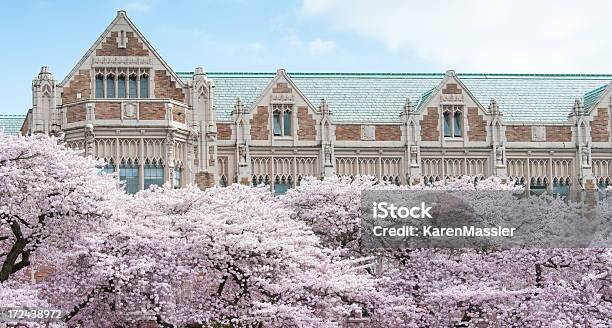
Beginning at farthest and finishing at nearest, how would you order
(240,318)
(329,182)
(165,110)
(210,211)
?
1. (165,110)
2. (329,182)
3. (210,211)
4. (240,318)

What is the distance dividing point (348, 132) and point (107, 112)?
10022 millimetres

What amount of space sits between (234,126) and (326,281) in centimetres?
1544

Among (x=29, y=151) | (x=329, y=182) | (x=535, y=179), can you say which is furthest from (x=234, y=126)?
(x=29, y=151)

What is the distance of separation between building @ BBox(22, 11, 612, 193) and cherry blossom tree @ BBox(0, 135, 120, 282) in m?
9.70

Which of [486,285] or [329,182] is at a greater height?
[329,182]

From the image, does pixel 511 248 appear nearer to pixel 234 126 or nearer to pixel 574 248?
pixel 574 248

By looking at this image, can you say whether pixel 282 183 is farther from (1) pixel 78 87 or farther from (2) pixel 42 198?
(2) pixel 42 198

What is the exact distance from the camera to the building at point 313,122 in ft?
128

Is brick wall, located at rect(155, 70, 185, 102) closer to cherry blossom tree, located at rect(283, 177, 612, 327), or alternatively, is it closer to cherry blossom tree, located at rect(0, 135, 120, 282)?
cherry blossom tree, located at rect(283, 177, 612, 327)

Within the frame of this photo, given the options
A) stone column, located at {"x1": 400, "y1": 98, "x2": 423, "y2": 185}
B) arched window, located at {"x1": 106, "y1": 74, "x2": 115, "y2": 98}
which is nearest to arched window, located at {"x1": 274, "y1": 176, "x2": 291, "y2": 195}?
stone column, located at {"x1": 400, "y1": 98, "x2": 423, "y2": 185}

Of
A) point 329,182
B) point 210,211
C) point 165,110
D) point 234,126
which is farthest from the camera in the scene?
point 234,126

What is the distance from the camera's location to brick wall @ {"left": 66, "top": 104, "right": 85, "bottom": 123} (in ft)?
127

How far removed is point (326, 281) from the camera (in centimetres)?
2866

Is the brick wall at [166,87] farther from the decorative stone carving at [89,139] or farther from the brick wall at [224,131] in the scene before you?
A: the decorative stone carving at [89,139]
